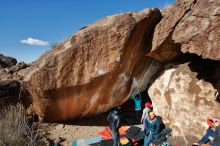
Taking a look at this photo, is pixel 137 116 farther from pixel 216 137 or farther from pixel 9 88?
pixel 9 88

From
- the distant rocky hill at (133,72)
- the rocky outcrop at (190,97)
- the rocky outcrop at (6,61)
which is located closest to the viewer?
the rocky outcrop at (190,97)

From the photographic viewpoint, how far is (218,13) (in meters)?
6.38

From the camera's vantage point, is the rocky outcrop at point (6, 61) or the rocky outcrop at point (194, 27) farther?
the rocky outcrop at point (6, 61)

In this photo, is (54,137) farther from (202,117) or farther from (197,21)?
(197,21)

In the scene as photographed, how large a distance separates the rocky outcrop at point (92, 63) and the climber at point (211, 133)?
2.80 metres

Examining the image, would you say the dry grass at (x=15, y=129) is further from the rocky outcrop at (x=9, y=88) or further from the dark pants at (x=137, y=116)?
the dark pants at (x=137, y=116)

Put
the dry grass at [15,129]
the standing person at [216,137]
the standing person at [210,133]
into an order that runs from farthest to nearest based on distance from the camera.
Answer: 1. the dry grass at [15,129]
2. the standing person at [210,133]
3. the standing person at [216,137]

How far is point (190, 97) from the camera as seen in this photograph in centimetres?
778

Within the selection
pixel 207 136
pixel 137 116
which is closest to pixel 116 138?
pixel 207 136

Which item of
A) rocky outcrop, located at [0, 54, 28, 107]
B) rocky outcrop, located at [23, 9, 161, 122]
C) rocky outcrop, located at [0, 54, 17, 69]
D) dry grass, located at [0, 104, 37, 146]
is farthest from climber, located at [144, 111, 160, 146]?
rocky outcrop, located at [0, 54, 17, 69]

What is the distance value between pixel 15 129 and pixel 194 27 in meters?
5.38

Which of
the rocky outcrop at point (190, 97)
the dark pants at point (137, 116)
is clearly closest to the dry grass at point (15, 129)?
the dark pants at point (137, 116)

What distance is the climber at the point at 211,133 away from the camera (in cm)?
650

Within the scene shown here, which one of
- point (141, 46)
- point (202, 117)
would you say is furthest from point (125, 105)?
point (202, 117)
